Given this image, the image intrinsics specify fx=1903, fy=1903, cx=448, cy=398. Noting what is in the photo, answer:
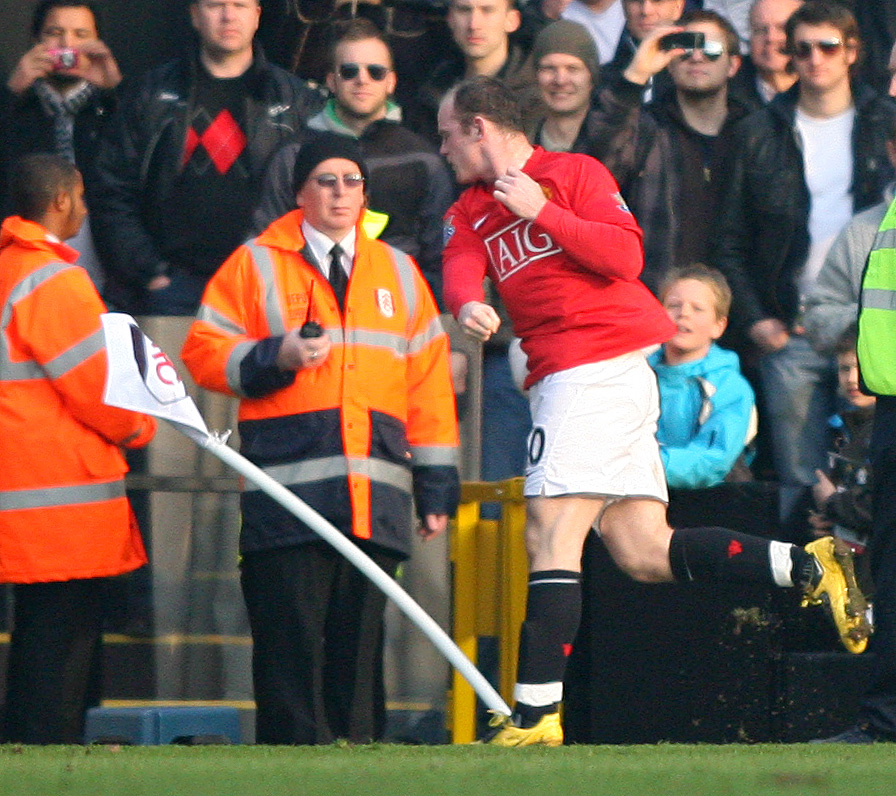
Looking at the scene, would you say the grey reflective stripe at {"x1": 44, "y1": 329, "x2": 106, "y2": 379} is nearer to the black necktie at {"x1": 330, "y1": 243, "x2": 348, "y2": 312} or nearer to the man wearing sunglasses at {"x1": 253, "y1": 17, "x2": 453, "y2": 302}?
the black necktie at {"x1": 330, "y1": 243, "x2": 348, "y2": 312}

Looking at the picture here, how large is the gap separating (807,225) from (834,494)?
55.5 inches

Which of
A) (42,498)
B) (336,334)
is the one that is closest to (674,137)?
(336,334)

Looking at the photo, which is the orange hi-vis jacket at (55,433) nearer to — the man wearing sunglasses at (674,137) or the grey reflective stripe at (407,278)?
the grey reflective stripe at (407,278)

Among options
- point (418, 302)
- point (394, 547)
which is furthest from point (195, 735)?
point (418, 302)

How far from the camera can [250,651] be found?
629 centimetres

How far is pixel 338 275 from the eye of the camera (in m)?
5.76

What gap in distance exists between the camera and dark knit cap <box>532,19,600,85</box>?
22.8ft

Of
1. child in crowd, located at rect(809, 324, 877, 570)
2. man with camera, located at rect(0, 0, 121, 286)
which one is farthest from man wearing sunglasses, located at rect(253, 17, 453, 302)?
child in crowd, located at rect(809, 324, 877, 570)

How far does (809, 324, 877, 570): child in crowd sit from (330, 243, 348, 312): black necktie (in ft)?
5.07

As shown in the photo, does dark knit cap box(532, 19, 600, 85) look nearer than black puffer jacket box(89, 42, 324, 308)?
Yes

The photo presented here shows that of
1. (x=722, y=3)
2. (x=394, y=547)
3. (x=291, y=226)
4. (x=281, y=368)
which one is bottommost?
(x=394, y=547)

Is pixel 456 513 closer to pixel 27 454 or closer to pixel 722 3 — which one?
pixel 27 454

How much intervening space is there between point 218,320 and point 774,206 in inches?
91.0

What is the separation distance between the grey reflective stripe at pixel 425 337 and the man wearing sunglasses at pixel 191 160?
4.58 feet
